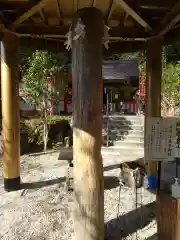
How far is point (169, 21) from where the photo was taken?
3797 mm

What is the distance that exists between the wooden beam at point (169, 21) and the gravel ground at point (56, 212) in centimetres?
291

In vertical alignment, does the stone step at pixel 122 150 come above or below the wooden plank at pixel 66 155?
below

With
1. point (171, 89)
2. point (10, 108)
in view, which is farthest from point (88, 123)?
point (171, 89)

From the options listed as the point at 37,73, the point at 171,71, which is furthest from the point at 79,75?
the point at 171,71

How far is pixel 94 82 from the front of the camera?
2.42 m

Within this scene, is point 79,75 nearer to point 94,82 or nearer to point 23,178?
point 94,82

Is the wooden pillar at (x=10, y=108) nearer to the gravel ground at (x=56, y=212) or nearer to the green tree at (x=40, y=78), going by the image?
the gravel ground at (x=56, y=212)

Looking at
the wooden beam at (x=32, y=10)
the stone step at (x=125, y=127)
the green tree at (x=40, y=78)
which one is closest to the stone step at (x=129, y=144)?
the stone step at (x=125, y=127)

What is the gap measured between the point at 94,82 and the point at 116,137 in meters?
6.50

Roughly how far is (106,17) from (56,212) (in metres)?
3.44

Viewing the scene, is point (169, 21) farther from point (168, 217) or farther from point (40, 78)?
point (40, 78)

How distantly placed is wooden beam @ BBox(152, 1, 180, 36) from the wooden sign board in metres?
1.67

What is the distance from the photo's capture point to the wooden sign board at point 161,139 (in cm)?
284

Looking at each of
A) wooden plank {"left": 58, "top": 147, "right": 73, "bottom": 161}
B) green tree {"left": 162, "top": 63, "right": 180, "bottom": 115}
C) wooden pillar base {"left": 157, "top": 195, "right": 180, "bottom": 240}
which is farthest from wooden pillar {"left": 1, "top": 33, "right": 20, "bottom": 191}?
green tree {"left": 162, "top": 63, "right": 180, "bottom": 115}
